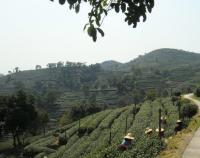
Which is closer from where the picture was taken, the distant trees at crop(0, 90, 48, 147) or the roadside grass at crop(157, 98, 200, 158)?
the roadside grass at crop(157, 98, 200, 158)

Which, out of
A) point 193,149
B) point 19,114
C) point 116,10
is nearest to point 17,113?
point 19,114

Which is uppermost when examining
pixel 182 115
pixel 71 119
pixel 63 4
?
pixel 63 4

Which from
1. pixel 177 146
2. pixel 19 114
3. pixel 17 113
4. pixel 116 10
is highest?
pixel 116 10

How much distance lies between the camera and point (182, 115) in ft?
145

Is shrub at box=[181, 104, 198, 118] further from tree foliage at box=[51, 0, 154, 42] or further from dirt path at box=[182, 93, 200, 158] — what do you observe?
tree foliage at box=[51, 0, 154, 42]

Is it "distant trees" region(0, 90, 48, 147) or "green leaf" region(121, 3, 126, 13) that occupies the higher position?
"green leaf" region(121, 3, 126, 13)

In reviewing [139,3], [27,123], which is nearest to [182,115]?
[139,3]

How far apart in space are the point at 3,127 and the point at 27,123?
228 inches

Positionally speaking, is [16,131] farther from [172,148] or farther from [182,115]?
[172,148]

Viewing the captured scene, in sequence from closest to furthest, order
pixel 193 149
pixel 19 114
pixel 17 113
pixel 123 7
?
pixel 123 7
pixel 193 149
pixel 19 114
pixel 17 113

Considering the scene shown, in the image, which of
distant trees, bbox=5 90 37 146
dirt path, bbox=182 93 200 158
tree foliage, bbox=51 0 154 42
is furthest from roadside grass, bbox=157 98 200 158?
distant trees, bbox=5 90 37 146

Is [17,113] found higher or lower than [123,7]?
lower

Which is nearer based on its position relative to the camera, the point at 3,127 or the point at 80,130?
the point at 80,130

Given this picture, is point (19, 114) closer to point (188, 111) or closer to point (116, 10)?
point (188, 111)
